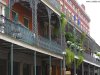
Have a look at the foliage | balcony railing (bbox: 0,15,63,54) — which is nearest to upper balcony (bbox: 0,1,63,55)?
balcony railing (bbox: 0,15,63,54)

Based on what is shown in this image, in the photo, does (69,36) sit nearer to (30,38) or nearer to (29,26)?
(29,26)

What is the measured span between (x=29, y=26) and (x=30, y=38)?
9.34m

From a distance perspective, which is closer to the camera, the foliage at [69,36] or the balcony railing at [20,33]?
the balcony railing at [20,33]

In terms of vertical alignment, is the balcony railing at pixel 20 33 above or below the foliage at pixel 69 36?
below

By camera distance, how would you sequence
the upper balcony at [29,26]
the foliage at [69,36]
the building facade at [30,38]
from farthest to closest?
the foliage at [69,36], the building facade at [30,38], the upper balcony at [29,26]

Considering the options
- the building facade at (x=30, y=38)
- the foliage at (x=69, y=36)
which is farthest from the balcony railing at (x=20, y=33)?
the foliage at (x=69, y=36)

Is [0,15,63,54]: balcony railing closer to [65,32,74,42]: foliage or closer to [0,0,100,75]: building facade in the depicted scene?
[0,0,100,75]: building facade

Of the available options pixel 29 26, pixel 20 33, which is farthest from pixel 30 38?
pixel 29 26

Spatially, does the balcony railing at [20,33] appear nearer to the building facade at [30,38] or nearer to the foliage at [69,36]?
the building facade at [30,38]

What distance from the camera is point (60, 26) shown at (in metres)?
34.7

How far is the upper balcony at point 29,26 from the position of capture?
2100 cm

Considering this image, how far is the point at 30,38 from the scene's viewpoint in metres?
24.7

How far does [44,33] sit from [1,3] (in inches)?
414

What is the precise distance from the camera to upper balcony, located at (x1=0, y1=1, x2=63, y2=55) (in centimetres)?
2100
